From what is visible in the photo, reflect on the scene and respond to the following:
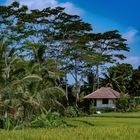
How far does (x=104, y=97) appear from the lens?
5478cm

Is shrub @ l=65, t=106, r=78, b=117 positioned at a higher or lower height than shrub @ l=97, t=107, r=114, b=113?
lower

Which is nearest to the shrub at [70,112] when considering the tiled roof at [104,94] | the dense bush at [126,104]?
the dense bush at [126,104]

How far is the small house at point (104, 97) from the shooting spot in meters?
54.3

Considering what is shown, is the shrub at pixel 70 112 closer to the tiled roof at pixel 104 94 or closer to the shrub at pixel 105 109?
the shrub at pixel 105 109

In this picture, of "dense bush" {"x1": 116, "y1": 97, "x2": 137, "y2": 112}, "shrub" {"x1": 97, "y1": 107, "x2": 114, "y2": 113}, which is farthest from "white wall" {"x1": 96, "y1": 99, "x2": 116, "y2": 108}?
"dense bush" {"x1": 116, "y1": 97, "x2": 137, "y2": 112}

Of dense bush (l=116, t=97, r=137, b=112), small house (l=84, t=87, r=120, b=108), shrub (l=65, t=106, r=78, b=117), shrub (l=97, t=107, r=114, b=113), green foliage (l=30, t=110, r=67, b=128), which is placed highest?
small house (l=84, t=87, r=120, b=108)

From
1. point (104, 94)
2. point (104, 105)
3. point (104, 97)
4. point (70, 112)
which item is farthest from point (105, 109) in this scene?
point (70, 112)

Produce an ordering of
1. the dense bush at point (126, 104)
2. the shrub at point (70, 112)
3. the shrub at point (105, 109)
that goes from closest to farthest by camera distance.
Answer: the shrub at point (70, 112) < the dense bush at point (126, 104) < the shrub at point (105, 109)

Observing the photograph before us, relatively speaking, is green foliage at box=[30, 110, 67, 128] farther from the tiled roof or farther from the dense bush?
the tiled roof

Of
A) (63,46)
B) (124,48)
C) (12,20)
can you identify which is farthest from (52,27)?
(124,48)

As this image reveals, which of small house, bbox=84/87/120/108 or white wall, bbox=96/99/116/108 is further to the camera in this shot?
white wall, bbox=96/99/116/108

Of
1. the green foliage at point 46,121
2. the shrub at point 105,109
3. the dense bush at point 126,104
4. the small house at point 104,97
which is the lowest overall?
the green foliage at point 46,121

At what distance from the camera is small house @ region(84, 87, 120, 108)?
54281mm

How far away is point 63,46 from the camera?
48.7m
